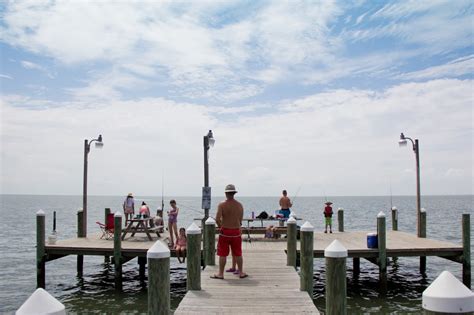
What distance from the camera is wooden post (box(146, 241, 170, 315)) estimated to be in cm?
620

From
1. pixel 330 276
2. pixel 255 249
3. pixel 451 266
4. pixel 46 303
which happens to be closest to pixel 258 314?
pixel 330 276

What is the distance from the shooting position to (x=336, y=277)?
6.44 meters

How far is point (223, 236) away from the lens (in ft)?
29.6

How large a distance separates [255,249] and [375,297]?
4512 millimetres

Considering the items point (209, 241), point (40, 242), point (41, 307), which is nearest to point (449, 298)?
point (41, 307)

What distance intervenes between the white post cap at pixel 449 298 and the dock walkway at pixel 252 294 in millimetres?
3935

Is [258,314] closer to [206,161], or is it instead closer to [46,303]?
[46,303]

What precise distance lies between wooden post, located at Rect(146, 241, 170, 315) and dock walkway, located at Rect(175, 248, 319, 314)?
847mm

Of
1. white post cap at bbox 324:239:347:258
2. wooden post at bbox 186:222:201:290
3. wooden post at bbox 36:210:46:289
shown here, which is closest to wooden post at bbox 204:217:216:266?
wooden post at bbox 186:222:201:290

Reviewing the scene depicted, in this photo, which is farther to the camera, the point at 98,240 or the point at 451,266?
the point at 451,266

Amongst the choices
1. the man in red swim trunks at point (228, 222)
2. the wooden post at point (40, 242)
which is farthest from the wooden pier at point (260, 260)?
the man in red swim trunks at point (228, 222)

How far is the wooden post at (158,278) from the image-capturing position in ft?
20.3

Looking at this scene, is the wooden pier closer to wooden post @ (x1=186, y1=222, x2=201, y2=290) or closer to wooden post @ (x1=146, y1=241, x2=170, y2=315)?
wooden post @ (x1=186, y1=222, x2=201, y2=290)

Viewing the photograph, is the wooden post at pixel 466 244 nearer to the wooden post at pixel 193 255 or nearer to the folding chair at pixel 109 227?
the wooden post at pixel 193 255
